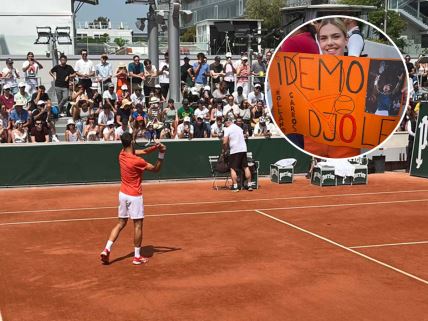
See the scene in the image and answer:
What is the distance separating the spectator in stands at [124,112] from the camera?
1967 centimetres

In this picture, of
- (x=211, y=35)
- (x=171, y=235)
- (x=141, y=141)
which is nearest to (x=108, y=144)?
(x=141, y=141)

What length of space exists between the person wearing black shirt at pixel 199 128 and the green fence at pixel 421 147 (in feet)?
22.6

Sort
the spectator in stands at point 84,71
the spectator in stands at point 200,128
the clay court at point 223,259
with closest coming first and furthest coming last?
the clay court at point 223,259 < the spectator in stands at point 200,128 < the spectator in stands at point 84,71

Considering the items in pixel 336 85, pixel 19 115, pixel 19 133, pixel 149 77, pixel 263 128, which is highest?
pixel 336 85

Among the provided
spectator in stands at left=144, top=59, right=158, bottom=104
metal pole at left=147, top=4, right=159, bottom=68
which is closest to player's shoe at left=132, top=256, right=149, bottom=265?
spectator in stands at left=144, top=59, right=158, bottom=104

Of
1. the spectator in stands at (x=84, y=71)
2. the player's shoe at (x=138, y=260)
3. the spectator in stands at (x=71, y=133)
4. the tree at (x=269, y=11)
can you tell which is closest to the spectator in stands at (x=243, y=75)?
the spectator in stands at (x=84, y=71)

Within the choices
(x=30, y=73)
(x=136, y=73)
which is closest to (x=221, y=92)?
(x=136, y=73)

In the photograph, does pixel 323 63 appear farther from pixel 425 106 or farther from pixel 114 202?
pixel 425 106

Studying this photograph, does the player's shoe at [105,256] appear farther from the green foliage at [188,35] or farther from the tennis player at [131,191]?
the green foliage at [188,35]

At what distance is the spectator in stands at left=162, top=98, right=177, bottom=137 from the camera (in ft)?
67.3

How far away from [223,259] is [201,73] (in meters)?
14.1

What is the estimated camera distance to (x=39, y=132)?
1897 cm

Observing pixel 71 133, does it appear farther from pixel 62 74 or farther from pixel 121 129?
pixel 62 74

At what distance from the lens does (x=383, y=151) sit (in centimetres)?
2172
